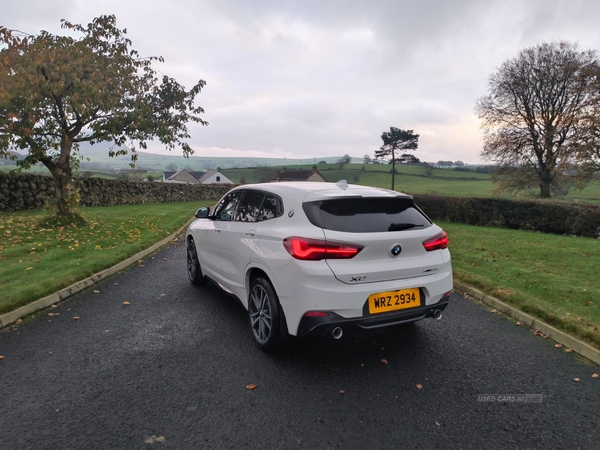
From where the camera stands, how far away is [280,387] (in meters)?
3.16

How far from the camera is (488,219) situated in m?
17.4

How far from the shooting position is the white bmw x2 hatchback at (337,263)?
10.5 ft

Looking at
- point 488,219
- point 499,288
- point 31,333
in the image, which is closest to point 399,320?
point 499,288

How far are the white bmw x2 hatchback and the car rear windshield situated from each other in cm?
1

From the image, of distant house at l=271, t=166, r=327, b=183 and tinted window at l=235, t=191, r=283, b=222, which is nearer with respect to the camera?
tinted window at l=235, t=191, r=283, b=222

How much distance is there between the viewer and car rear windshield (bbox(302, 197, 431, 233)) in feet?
11.1

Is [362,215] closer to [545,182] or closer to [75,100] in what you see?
[75,100]

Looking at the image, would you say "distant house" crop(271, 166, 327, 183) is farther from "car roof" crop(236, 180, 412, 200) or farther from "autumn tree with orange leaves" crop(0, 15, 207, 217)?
"car roof" crop(236, 180, 412, 200)

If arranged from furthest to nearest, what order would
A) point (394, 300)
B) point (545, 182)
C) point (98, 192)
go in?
point (545, 182), point (98, 192), point (394, 300)

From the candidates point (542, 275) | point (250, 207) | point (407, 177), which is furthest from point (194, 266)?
point (407, 177)

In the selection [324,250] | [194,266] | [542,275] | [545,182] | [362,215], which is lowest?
[542,275]

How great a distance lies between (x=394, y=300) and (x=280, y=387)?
4.20 ft

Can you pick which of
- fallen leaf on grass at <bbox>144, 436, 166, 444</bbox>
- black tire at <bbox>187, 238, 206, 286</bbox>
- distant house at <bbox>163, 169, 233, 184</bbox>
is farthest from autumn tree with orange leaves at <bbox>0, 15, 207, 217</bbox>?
distant house at <bbox>163, 169, 233, 184</bbox>

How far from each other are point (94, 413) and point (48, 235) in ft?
31.5
